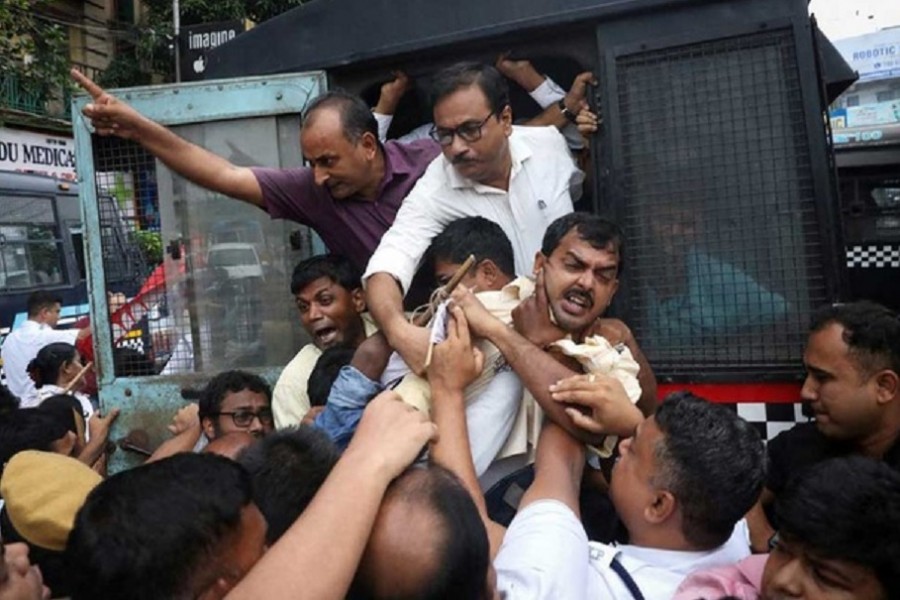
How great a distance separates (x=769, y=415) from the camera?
2605 mm

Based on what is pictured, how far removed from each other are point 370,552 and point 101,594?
15.5 inches

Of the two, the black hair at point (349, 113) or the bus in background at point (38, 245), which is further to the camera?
the bus in background at point (38, 245)

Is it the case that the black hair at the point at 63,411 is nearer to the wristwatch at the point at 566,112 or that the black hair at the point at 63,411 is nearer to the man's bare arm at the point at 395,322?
the man's bare arm at the point at 395,322

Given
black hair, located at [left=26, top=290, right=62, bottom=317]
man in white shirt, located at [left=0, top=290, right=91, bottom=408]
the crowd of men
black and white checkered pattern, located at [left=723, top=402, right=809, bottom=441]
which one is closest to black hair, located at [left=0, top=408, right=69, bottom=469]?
the crowd of men

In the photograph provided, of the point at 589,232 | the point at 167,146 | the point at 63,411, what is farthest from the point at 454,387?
the point at 63,411

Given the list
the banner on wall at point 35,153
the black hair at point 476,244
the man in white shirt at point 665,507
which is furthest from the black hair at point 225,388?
the banner on wall at point 35,153

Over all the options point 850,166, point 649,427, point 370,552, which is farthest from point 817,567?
point 850,166

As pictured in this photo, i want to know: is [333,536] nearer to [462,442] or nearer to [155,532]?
[155,532]

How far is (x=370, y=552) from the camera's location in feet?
4.15

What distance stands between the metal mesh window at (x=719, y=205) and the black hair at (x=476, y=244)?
0.46 meters

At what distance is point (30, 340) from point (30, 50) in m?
3.40

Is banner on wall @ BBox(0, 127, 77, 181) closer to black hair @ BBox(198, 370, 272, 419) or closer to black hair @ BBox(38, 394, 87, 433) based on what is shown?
black hair @ BBox(38, 394, 87, 433)

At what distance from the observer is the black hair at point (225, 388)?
291 cm

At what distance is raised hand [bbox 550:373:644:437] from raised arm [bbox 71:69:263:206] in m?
1.46
